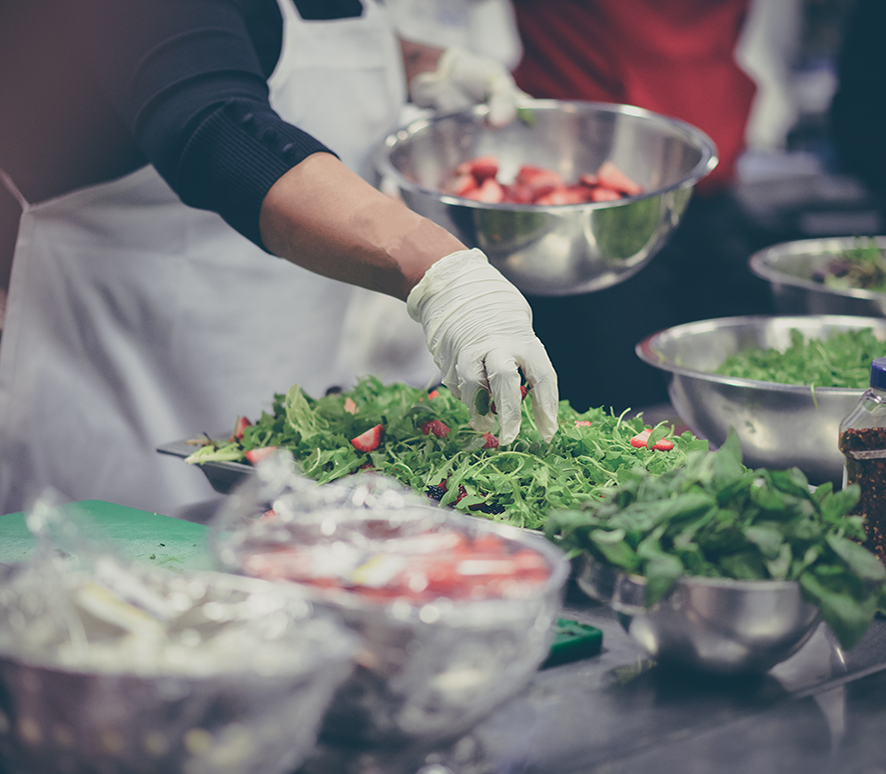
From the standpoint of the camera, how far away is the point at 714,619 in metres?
0.98

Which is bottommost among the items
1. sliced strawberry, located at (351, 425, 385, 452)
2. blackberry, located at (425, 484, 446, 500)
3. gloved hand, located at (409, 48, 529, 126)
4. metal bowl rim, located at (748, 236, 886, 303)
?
sliced strawberry, located at (351, 425, 385, 452)

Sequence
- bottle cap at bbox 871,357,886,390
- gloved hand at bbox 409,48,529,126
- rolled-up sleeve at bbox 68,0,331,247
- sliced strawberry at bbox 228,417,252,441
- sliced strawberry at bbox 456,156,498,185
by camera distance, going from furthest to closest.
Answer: gloved hand at bbox 409,48,529,126 → sliced strawberry at bbox 456,156,498,185 → sliced strawberry at bbox 228,417,252,441 → rolled-up sleeve at bbox 68,0,331,247 → bottle cap at bbox 871,357,886,390

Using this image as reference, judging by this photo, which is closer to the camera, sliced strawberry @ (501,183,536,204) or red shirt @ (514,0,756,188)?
sliced strawberry @ (501,183,536,204)

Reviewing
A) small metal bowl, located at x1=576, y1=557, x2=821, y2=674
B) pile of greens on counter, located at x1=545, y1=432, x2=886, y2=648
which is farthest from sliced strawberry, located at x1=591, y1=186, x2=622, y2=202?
small metal bowl, located at x1=576, y1=557, x2=821, y2=674

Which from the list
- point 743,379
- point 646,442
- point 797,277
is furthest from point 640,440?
point 797,277

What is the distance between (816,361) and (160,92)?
4.69ft

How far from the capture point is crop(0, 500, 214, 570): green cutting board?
137 centimetres

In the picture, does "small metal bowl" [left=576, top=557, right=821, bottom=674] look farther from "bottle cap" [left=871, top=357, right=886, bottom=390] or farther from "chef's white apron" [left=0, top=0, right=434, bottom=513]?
"chef's white apron" [left=0, top=0, right=434, bottom=513]

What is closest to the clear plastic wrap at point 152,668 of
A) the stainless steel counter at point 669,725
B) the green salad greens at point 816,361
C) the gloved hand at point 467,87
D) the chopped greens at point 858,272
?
the stainless steel counter at point 669,725

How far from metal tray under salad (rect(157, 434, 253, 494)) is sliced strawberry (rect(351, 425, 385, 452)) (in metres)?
0.20

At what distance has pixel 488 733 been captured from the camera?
0.94m

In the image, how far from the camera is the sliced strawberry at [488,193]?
2.00 m

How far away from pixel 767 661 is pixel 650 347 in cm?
104

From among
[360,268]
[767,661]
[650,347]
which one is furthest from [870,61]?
[767,661]
